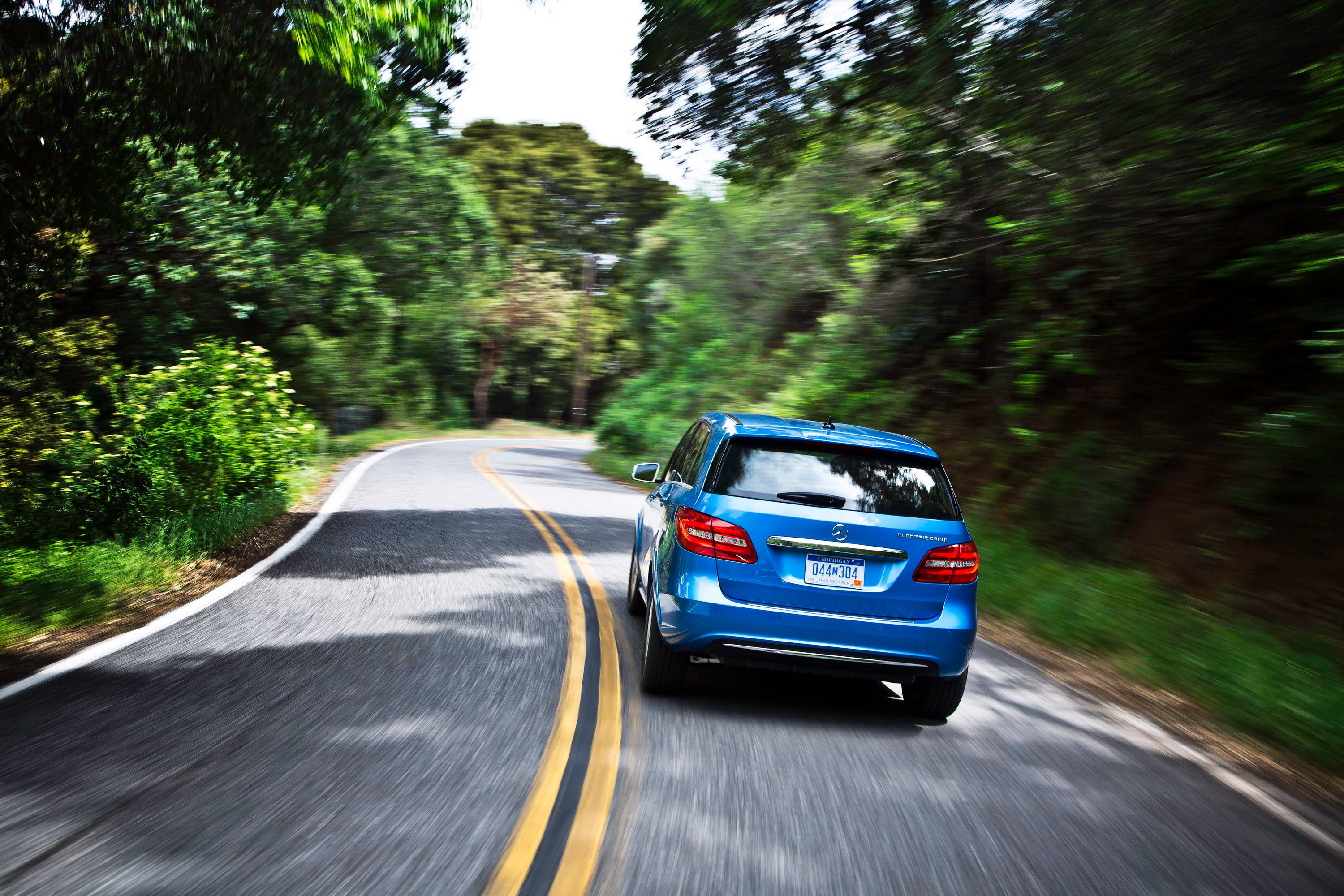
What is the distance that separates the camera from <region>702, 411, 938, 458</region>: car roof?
5.54 meters

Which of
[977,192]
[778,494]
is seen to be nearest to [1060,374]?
[977,192]

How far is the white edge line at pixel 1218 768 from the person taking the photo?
4.32m

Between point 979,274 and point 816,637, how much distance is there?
10.2 meters

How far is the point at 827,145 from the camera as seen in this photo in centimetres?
1290

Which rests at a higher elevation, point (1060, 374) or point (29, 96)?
point (29, 96)

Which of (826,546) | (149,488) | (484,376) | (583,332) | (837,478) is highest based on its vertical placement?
(583,332)

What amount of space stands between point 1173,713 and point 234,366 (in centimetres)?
1122

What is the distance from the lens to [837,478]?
543 cm

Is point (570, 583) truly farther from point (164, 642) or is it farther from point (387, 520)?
point (387, 520)

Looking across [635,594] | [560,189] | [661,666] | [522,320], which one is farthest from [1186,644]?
[522,320]

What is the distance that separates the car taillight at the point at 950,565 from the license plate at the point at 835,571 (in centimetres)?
33

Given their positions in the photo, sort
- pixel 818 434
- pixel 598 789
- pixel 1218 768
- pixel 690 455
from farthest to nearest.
Answer: pixel 690 455
pixel 818 434
pixel 1218 768
pixel 598 789

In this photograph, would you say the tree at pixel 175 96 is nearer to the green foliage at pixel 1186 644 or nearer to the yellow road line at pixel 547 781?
the yellow road line at pixel 547 781

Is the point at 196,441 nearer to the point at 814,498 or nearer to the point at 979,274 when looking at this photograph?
the point at 814,498
